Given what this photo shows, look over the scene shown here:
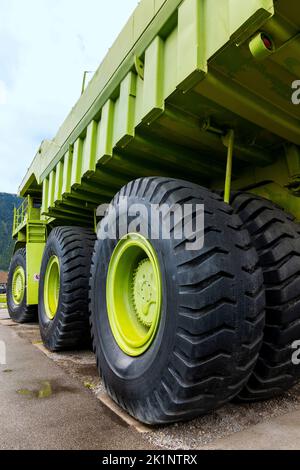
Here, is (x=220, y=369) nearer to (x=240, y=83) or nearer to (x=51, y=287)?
(x=240, y=83)

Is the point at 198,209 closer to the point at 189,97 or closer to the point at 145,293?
the point at 189,97

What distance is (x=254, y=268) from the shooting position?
6.55ft

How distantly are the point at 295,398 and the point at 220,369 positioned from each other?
1147 millimetres

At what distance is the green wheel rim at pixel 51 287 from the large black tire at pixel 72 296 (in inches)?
16.4

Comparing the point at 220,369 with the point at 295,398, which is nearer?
the point at 220,369

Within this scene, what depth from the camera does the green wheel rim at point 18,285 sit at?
736 centimetres

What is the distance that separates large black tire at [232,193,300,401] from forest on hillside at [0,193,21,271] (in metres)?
96.6

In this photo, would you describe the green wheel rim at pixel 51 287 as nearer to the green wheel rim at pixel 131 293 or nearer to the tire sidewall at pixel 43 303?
the tire sidewall at pixel 43 303

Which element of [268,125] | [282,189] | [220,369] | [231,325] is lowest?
[220,369]

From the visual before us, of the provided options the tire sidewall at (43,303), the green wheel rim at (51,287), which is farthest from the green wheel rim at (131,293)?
the green wheel rim at (51,287)

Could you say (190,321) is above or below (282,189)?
below

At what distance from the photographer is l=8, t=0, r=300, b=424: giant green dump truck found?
1805mm

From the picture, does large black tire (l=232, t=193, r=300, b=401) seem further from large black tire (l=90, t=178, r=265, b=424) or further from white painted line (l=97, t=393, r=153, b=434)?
white painted line (l=97, t=393, r=153, b=434)
